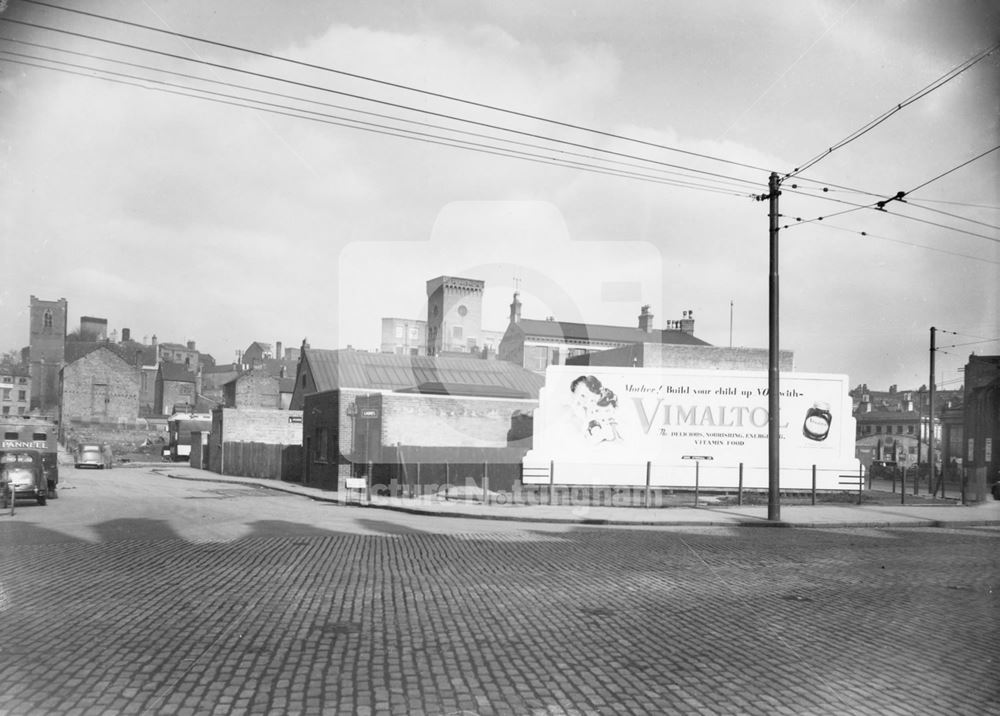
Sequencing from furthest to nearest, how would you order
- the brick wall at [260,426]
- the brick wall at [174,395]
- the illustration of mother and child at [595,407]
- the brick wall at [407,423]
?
the brick wall at [174,395]
the brick wall at [260,426]
the brick wall at [407,423]
the illustration of mother and child at [595,407]

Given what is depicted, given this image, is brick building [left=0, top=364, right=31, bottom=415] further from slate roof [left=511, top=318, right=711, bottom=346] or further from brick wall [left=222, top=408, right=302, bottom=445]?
slate roof [left=511, top=318, right=711, bottom=346]

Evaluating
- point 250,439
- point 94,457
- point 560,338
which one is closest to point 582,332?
point 560,338

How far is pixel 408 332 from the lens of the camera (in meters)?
93.6

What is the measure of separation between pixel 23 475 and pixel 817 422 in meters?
23.9

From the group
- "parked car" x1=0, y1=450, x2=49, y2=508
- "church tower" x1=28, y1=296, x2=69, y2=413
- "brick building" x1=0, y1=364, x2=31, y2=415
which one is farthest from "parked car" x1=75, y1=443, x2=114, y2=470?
"brick building" x1=0, y1=364, x2=31, y2=415

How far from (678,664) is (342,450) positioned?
2290 centimetres

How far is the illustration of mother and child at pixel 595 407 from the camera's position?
1000 inches

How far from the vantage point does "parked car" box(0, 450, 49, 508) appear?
18375 mm

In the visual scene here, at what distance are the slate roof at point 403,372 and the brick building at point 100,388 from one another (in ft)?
134

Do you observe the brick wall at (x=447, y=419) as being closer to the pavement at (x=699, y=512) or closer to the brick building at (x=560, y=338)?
the pavement at (x=699, y=512)

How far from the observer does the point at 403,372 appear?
3984cm

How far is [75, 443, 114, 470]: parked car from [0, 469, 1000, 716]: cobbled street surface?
3728cm

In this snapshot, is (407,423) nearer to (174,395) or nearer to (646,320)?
(646,320)

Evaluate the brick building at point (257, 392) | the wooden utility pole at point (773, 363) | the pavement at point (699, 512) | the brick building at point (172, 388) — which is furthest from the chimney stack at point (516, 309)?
the wooden utility pole at point (773, 363)
